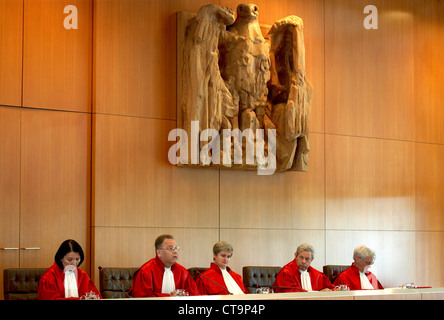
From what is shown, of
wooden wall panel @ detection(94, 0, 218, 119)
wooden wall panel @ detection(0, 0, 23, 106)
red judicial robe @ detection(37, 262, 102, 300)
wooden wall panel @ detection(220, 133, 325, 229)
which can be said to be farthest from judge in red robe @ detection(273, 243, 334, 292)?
wooden wall panel @ detection(0, 0, 23, 106)

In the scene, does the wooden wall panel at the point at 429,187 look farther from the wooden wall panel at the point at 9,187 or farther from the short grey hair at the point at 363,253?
the wooden wall panel at the point at 9,187

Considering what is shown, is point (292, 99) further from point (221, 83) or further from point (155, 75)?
point (155, 75)

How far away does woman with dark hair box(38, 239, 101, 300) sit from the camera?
5.89 metres

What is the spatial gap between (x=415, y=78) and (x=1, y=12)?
18.4ft

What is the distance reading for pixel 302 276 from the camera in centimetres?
715

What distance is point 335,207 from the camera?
29.1 feet

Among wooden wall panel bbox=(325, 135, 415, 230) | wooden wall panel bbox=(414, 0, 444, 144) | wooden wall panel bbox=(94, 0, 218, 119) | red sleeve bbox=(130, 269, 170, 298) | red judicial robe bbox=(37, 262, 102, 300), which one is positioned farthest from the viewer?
wooden wall panel bbox=(414, 0, 444, 144)

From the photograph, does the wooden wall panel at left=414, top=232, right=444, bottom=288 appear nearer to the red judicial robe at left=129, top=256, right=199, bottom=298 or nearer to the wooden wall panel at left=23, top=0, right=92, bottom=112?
the red judicial robe at left=129, top=256, right=199, bottom=298

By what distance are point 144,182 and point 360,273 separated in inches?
98.8

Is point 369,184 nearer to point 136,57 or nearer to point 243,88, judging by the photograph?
point 243,88

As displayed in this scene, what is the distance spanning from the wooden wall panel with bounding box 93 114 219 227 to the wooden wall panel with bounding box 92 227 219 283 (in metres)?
0.08
